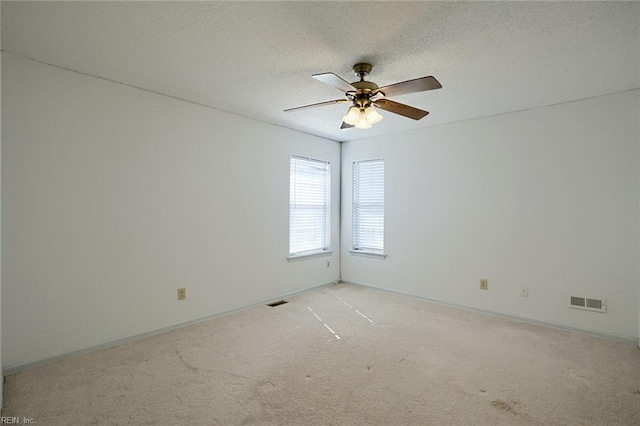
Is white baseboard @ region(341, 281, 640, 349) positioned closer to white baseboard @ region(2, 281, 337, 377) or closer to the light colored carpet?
the light colored carpet

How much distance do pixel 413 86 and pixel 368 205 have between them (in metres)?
2.93

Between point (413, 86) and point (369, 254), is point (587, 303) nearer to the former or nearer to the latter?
point (369, 254)

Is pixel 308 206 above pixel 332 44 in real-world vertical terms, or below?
below

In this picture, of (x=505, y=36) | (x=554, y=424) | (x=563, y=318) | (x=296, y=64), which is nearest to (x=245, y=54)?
(x=296, y=64)

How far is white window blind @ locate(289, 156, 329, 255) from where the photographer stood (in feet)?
14.9

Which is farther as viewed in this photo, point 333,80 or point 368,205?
point 368,205

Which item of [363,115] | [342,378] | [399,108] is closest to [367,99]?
[363,115]

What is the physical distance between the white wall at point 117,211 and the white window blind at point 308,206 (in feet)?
1.57

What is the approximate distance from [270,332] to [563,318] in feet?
9.97

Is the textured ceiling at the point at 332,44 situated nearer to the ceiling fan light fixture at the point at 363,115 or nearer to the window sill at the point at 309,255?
the ceiling fan light fixture at the point at 363,115

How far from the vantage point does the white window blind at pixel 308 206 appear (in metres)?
4.55

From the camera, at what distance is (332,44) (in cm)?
215

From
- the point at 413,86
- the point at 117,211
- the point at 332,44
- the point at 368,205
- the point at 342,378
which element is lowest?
the point at 342,378

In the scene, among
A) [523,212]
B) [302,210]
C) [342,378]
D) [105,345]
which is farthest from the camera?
[302,210]
